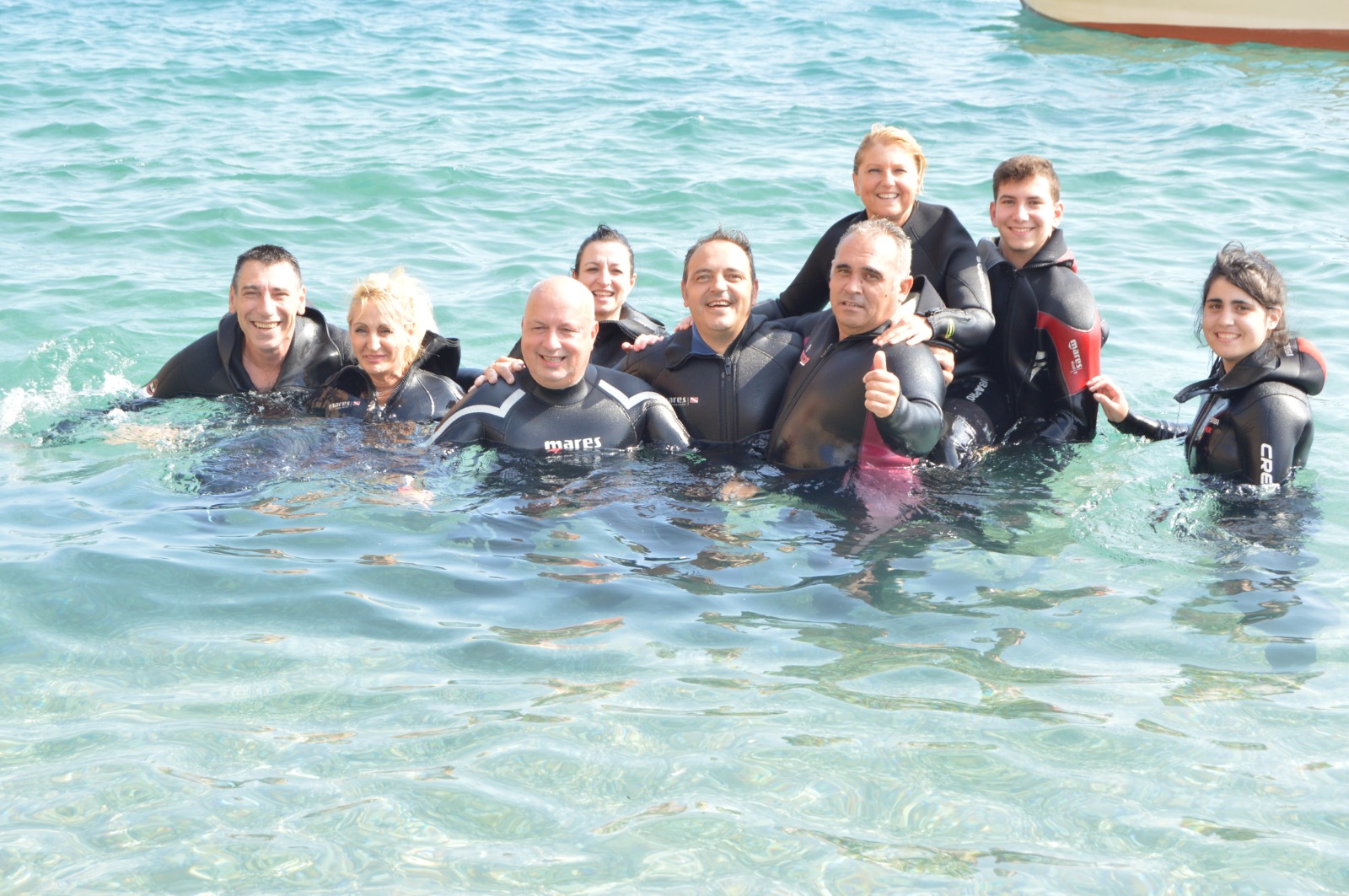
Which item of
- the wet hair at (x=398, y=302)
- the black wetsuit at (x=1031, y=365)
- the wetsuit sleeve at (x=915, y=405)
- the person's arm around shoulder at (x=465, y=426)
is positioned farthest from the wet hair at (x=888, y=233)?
the wet hair at (x=398, y=302)

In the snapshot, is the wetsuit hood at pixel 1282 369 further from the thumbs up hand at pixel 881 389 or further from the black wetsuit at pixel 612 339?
the black wetsuit at pixel 612 339

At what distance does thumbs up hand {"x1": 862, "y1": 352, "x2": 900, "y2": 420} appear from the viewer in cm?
497

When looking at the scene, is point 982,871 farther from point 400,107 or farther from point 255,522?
point 400,107

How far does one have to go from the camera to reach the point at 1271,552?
5.20 meters

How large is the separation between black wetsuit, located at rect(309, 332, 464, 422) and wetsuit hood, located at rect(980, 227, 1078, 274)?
2.71 m

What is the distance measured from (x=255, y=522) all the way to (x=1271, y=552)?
13.9 ft

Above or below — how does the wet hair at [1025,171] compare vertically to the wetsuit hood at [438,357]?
above

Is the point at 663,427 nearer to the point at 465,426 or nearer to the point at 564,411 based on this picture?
the point at 564,411

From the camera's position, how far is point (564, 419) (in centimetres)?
589

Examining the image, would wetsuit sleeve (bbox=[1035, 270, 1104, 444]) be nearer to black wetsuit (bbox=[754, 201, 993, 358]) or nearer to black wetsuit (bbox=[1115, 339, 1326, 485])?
black wetsuit (bbox=[754, 201, 993, 358])

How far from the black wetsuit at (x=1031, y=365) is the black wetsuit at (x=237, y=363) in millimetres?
3151

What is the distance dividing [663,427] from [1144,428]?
231cm

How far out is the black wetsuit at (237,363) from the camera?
21.9ft

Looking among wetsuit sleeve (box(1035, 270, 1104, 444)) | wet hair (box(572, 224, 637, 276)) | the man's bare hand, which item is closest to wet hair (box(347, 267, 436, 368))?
wet hair (box(572, 224, 637, 276))
